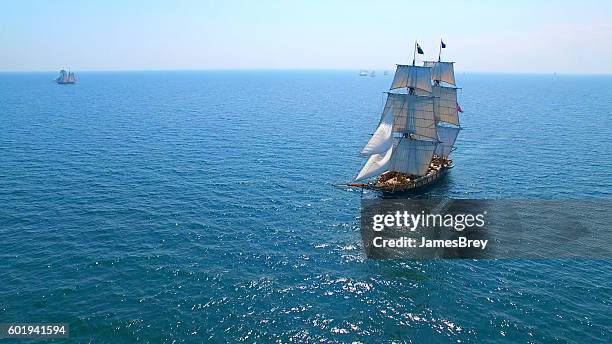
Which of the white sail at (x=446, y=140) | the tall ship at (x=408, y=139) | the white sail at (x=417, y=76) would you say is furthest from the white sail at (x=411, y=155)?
the white sail at (x=446, y=140)

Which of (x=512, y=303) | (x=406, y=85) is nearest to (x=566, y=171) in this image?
(x=406, y=85)

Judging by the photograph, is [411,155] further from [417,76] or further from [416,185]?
[417,76]

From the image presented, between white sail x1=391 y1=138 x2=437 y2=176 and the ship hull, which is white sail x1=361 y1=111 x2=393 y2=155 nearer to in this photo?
white sail x1=391 y1=138 x2=437 y2=176

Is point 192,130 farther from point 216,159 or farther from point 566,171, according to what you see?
point 566,171

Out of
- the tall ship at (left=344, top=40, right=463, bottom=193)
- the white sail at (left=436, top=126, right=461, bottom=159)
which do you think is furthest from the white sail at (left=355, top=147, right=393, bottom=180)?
the white sail at (left=436, top=126, right=461, bottom=159)

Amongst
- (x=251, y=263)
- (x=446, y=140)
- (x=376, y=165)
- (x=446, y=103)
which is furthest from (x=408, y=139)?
(x=251, y=263)
